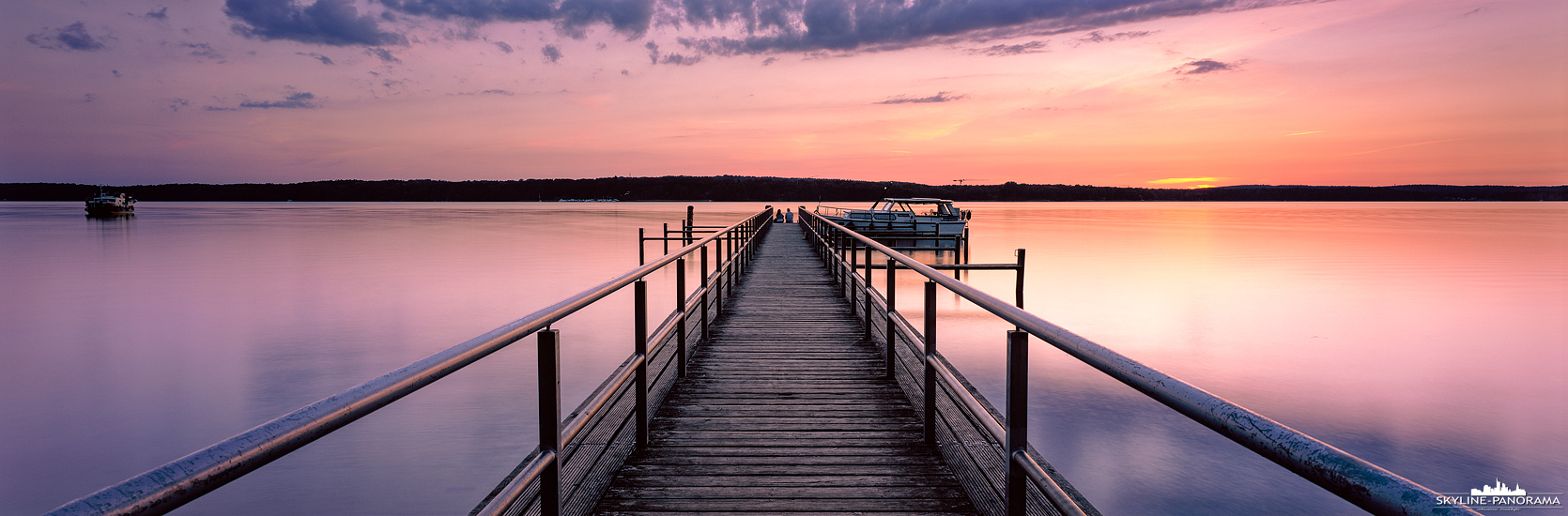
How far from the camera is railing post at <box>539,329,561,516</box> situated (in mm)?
1988

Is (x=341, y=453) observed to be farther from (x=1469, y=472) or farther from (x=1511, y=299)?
(x=1511, y=299)

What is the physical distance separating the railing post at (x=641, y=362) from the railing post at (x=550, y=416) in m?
1.16

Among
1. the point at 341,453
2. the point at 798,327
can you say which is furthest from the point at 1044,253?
the point at 341,453

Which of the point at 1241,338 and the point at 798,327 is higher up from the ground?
the point at 798,327

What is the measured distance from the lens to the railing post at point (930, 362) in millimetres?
3141

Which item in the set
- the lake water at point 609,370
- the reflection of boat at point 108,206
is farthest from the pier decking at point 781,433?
the reflection of boat at point 108,206

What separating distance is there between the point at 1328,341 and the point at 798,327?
36.8ft

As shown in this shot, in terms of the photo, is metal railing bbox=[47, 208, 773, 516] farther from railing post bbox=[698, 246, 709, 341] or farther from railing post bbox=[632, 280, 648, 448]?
railing post bbox=[698, 246, 709, 341]

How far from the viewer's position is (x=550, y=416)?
2.01 m

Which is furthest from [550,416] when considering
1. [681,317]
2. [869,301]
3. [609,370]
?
[609,370]

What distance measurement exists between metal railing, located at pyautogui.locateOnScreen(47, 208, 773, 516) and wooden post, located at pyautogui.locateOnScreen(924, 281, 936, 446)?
1.29 meters

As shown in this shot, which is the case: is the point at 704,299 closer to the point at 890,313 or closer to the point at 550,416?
the point at 890,313

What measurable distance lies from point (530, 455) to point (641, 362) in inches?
29.5

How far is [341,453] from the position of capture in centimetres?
654
